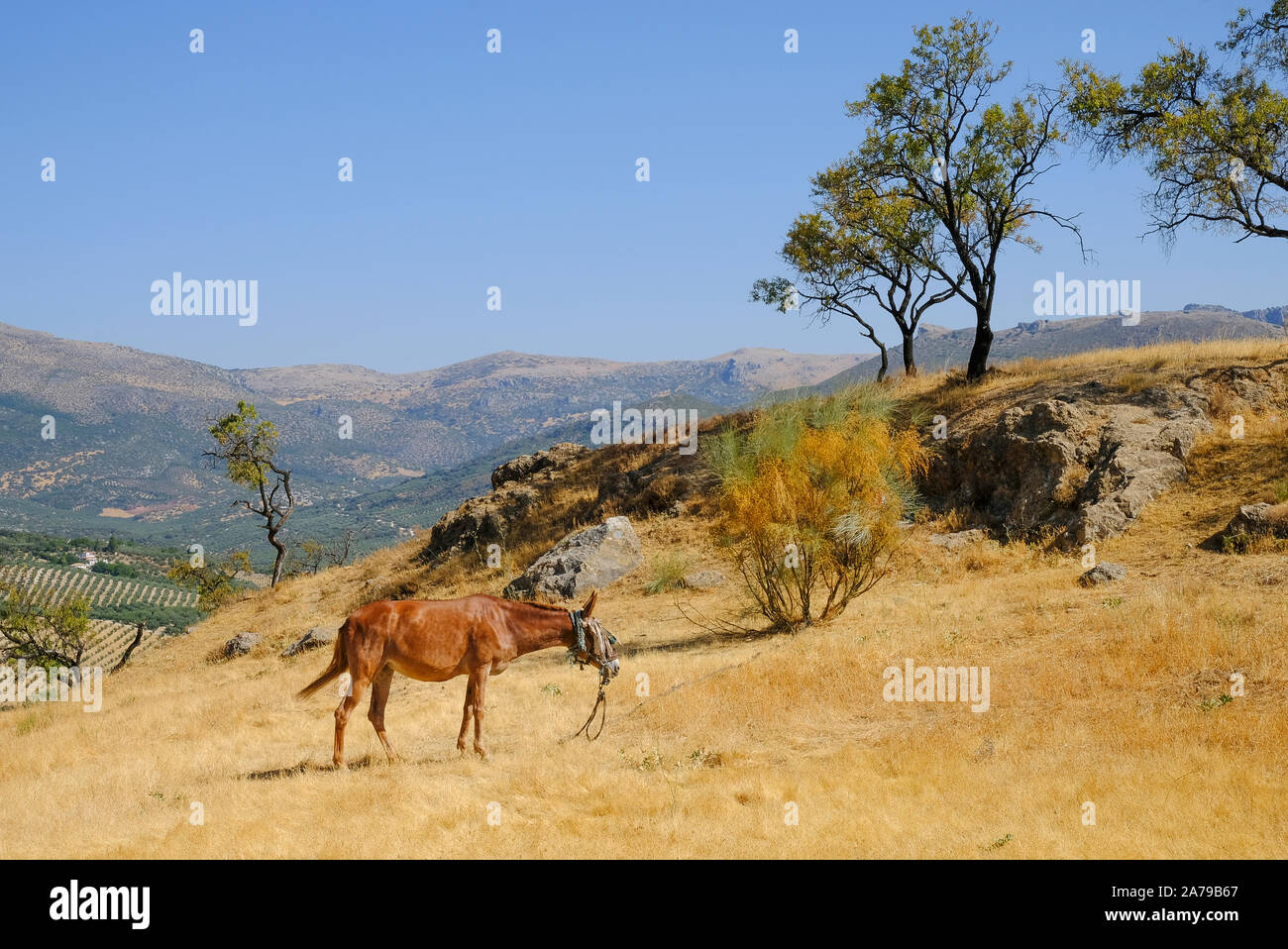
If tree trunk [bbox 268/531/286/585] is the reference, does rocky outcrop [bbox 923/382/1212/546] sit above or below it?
above

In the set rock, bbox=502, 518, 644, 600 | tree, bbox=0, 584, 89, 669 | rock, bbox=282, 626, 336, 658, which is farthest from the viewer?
tree, bbox=0, 584, 89, 669

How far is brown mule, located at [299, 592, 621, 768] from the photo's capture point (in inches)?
505

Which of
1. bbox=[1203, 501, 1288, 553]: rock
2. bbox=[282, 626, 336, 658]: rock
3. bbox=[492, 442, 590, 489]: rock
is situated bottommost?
bbox=[282, 626, 336, 658]: rock

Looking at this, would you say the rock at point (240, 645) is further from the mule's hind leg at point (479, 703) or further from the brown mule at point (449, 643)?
the mule's hind leg at point (479, 703)

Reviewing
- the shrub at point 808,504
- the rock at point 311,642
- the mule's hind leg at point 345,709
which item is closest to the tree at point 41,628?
the rock at point 311,642

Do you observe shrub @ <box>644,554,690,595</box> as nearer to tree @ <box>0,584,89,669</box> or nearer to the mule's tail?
the mule's tail

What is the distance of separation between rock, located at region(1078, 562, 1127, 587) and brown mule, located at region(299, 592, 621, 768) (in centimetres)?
1166

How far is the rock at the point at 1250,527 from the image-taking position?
2011cm

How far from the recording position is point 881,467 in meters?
21.6

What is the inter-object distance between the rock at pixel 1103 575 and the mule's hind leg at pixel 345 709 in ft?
48.4

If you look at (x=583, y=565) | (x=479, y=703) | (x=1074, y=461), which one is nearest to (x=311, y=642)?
(x=583, y=565)

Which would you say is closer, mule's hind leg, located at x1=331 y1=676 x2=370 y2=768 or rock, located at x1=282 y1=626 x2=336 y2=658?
mule's hind leg, located at x1=331 y1=676 x2=370 y2=768

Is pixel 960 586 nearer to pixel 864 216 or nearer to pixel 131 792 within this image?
pixel 131 792

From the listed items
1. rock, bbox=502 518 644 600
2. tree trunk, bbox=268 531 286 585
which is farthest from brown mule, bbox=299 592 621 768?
tree trunk, bbox=268 531 286 585
